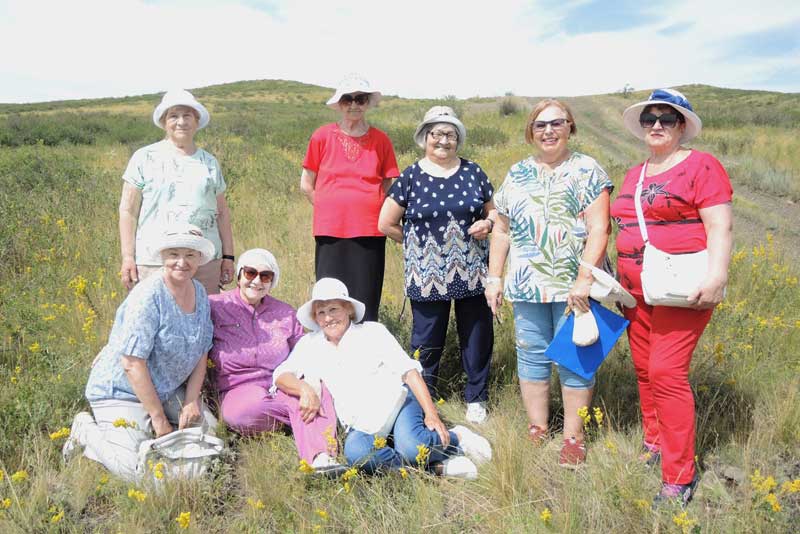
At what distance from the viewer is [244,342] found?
3.63m

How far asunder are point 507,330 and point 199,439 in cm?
242

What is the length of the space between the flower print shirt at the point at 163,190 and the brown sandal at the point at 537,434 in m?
2.34

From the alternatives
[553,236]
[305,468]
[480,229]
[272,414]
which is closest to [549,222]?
[553,236]

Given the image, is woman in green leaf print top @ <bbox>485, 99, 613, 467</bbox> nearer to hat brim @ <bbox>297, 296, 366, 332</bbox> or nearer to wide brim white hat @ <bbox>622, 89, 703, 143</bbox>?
wide brim white hat @ <bbox>622, 89, 703, 143</bbox>

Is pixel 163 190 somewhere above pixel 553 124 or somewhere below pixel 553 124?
below

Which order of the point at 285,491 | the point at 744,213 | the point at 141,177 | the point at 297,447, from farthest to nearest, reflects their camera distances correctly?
the point at 744,213, the point at 141,177, the point at 297,447, the point at 285,491

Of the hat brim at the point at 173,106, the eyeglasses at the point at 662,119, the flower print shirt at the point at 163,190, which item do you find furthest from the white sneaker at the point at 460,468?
the hat brim at the point at 173,106

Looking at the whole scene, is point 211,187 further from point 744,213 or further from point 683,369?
point 744,213

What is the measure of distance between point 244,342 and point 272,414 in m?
0.49

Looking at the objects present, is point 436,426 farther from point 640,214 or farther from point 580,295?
point 640,214

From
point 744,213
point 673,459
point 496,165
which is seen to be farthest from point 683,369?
point 496,165

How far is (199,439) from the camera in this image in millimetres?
3041

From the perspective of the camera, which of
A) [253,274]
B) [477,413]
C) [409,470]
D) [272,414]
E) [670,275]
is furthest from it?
[477,413]

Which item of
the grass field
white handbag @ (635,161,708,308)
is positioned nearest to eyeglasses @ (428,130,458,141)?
white handbag @ (635,161,708,308)
